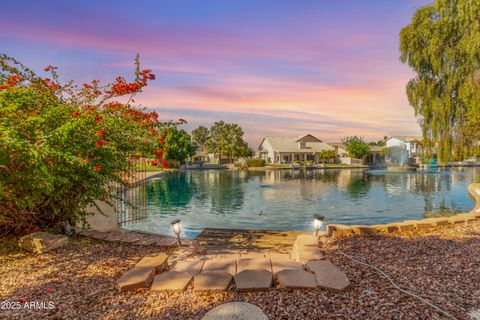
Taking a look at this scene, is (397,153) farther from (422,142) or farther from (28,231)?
(28,231)

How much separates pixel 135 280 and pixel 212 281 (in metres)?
0.89

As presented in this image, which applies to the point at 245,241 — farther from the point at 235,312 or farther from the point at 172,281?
the point at 235,312

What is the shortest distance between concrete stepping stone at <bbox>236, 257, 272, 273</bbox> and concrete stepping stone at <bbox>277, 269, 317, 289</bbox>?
0.29 metres

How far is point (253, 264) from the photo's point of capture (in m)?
3.59

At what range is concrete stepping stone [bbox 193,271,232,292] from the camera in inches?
117

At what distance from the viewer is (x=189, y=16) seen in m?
9.50

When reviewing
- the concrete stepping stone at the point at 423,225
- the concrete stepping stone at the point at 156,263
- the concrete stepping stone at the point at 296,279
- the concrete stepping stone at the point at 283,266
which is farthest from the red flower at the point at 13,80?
the concrete stepping stone at the point at 423,225

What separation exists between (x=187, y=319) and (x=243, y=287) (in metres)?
0.70

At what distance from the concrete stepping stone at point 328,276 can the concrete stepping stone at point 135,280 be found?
76.7 inches

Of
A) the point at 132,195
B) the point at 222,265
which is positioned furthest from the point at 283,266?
the point at 132,195

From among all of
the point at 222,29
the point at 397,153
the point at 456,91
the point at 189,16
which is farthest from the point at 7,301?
the point at 397,153

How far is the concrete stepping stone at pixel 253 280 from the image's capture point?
9.61 feet

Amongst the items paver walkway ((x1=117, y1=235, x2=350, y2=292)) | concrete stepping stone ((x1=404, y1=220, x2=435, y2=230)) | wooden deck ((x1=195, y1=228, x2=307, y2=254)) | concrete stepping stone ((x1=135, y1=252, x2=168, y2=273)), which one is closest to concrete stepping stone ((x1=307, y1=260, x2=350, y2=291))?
paver walkway ((x1=117, y1=235, x2=350, y2=292))

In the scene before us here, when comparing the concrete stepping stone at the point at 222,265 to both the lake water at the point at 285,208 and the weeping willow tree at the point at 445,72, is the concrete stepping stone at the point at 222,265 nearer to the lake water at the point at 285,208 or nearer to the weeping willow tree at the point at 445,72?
the lake water at the point at 285,208
